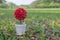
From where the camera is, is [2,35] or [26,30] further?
[26,30]

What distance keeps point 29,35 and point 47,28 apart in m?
0.71

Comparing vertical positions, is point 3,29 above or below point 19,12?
below

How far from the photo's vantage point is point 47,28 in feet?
18.2

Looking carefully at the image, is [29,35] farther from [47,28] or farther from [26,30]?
[47,28]

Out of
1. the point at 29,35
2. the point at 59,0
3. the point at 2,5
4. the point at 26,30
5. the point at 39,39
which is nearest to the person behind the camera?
the point at 39,39

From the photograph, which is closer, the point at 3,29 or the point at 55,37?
the point at 55,37

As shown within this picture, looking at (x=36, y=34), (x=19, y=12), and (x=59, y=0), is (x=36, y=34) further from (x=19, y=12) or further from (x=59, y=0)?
(x=59, y=0)

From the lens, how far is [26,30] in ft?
17.4

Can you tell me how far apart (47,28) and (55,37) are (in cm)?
73

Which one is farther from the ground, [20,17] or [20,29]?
[20,17]

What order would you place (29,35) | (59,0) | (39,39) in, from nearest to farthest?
(39,39) → (29,35) → (59,0)

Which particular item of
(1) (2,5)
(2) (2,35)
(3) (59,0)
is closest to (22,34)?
(2) (2,35)

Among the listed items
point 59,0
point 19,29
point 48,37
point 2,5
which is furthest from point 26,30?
point 59,0

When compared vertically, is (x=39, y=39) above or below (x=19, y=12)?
below
